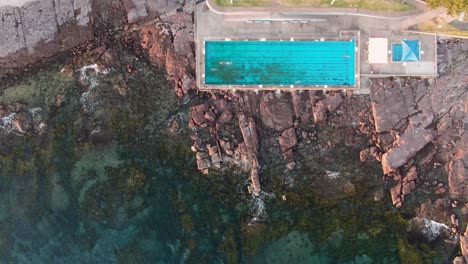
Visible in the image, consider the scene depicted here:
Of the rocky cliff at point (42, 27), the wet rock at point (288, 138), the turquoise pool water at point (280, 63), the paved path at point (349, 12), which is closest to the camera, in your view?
the paved path at point (349, 12)

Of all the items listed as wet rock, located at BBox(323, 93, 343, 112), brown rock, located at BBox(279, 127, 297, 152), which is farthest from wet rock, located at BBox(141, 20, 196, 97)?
wet rock, located at BBox(323, 93, 343, 112)

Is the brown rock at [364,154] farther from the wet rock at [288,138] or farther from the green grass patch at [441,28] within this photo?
the green grass patch at [441,28]

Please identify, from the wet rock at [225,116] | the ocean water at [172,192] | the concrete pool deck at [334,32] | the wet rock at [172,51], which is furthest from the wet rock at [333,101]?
the wet rock at [172,51]

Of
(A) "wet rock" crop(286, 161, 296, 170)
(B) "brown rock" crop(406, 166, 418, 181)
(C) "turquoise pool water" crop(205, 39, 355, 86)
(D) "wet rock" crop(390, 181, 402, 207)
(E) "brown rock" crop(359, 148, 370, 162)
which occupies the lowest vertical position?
(D) "wet rock" crop(390, 181, 402, 207)

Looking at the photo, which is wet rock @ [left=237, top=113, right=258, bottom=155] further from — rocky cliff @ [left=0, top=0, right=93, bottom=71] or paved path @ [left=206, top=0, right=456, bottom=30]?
rocky cliff @ [left=0, top=0, right=93, bottom=71]

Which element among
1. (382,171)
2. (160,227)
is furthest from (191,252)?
(382,171)

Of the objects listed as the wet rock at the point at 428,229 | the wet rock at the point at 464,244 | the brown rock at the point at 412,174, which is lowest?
the wet rock at the point at 464,244

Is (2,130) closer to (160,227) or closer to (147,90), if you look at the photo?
(147,90)

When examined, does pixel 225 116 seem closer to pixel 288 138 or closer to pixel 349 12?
pixel 288 138
